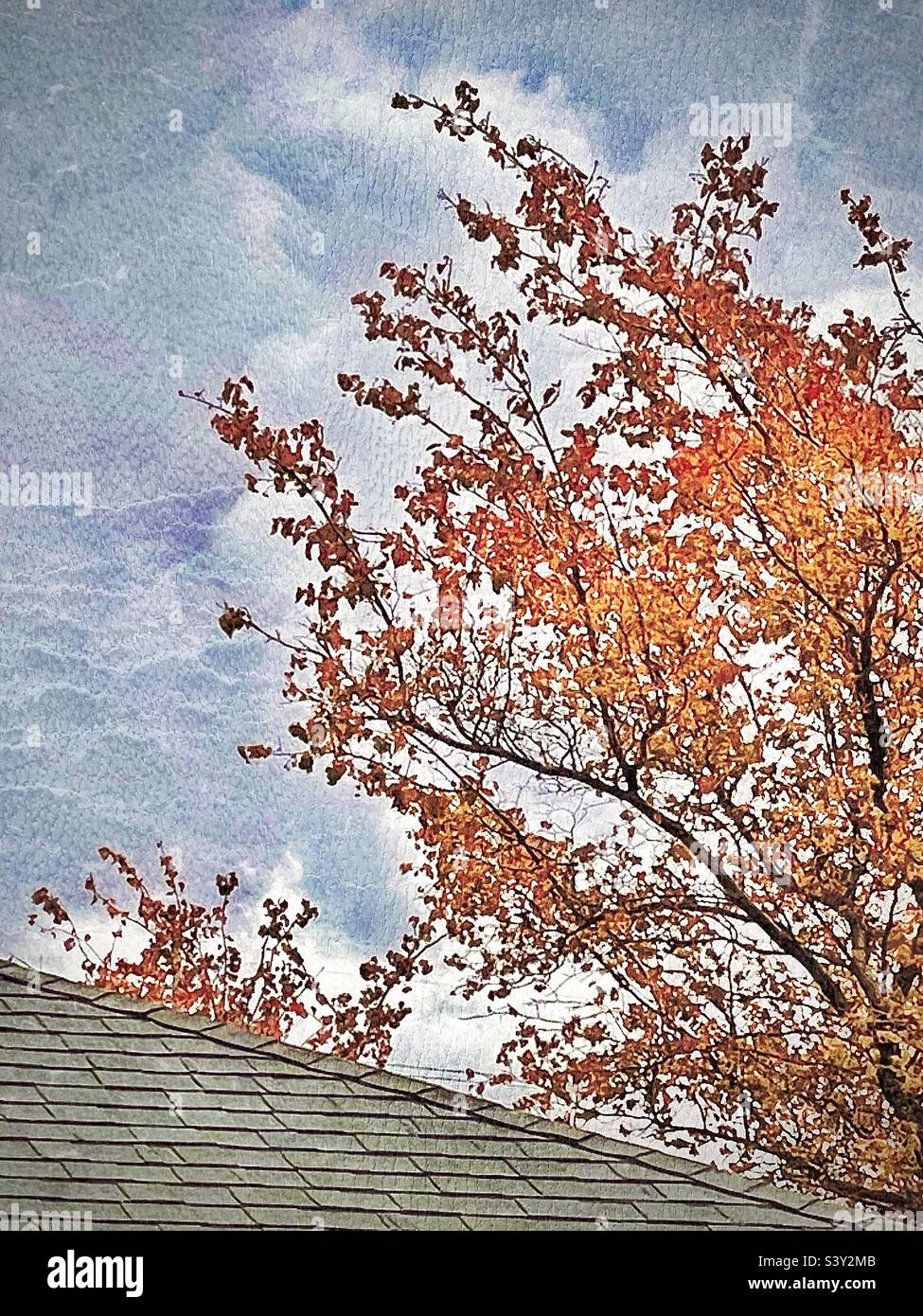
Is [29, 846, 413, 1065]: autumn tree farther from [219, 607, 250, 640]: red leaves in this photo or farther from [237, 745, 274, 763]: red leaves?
[219, 607, 250, 640]: red leaves

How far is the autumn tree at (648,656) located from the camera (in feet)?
10.4

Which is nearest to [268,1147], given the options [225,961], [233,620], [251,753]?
[225,961]

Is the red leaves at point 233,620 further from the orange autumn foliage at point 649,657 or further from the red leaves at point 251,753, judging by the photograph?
the red leaves at point 251,753

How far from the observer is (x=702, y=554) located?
3.28 m

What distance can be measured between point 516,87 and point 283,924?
1719 millimetres

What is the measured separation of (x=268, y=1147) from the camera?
8.53ft

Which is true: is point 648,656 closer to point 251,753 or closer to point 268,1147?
point 251,753

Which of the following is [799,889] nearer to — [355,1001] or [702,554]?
[702,554]

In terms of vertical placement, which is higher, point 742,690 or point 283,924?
point 742,690

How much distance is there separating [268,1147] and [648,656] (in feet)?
3.88

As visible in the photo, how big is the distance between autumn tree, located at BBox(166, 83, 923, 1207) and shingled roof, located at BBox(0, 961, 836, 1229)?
0.44m

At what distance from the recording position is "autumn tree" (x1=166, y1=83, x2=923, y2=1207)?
317 centimetres

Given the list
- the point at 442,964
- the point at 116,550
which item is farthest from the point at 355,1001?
the point at 116,550

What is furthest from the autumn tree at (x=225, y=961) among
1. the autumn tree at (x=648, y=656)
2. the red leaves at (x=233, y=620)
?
the red leaves at (x=233, y=620)
